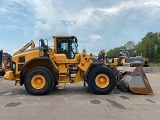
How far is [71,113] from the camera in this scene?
723 centimetres

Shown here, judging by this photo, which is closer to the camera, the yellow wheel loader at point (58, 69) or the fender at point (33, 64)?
the yellow wheel loader at point (58, 69)

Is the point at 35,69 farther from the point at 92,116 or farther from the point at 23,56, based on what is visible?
the point at 92,116

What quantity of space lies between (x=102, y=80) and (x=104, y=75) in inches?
9.4

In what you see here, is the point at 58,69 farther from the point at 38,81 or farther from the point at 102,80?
the point at 102,80

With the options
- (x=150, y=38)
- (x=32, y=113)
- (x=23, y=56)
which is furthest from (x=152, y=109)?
(x=150, y=38)

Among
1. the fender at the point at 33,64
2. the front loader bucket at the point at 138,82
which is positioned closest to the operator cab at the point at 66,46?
the fender at the point at 33,64

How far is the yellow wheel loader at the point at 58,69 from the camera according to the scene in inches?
427

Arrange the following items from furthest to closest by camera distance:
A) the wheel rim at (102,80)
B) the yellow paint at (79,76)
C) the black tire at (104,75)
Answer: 1. the yellow paint at (79,76)
2. the wheel rim at (102,80)
3. the black tire at (104,75)

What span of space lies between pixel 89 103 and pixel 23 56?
4.18m

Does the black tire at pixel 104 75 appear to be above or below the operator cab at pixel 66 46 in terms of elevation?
below

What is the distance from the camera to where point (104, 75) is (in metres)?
11.0

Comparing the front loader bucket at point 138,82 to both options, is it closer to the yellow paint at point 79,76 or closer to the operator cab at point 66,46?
the yellow paint at point 79,76

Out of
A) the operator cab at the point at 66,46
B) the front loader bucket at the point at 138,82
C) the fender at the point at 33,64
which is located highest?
the operator cab at the point at 66,46

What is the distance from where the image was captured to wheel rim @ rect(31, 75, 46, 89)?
1084 cm
